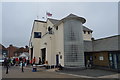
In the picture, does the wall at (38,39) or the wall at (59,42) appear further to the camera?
the wall at (38,39)

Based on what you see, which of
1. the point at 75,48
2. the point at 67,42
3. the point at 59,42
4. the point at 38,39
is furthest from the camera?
the point at 38,39

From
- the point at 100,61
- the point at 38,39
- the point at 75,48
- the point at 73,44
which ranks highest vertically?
the point at 38,39

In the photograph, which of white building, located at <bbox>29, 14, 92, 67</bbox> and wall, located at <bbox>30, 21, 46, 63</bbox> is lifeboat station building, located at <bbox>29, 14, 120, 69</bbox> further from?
wall, located at <bbox>30, 21, 46, 63</bbox>

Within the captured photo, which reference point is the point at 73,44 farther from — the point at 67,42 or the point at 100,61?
the point at 100,61

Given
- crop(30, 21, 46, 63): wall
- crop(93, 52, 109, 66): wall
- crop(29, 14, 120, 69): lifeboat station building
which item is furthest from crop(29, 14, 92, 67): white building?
crop(30, 21, 46, 63): wall

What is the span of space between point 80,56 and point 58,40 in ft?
15.6

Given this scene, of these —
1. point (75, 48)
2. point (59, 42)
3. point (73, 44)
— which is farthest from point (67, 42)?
point (59, 42)

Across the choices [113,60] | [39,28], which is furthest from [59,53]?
[39,28]

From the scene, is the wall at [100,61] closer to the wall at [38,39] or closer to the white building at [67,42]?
the white building at [67,42]

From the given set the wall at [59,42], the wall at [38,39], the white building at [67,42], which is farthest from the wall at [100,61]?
the wall at [38,39]

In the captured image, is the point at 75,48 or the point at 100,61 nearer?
the point at 75,48

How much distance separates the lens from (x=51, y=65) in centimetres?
2259

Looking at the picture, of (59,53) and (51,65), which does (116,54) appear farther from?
(51,65)

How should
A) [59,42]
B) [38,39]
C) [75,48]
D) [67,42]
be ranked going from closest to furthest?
1. [75,48]
2. [67,42]
3. [59,42]
4. [38,39]
